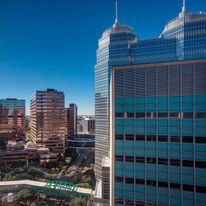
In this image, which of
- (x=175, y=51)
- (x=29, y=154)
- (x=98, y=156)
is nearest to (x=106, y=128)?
(x=98, y=156)

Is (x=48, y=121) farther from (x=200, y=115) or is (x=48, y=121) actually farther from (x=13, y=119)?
(x=200, y=115)

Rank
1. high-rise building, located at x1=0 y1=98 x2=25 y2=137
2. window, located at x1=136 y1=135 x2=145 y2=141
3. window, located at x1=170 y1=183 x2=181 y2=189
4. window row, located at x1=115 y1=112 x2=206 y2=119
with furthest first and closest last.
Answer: high-rise building, located at x1=0 y1=98 x2=25 y2=137, window, located at x1=136 y1=135 x2=145 y2=141, window, located at x1=170 y1=183 x2=181 y2=189, window row, located at x1=115 y1=112 x2=206 y2=119

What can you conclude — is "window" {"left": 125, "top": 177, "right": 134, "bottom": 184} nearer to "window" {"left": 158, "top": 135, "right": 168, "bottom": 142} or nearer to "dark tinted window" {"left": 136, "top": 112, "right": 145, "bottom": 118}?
"window" {"left": 158, "top": 135, "right": 168, "bottom": 142}

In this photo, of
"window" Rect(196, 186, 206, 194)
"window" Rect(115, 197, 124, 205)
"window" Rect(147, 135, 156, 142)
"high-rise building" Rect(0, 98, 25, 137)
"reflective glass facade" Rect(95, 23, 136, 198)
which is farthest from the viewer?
"high-rise building" Rect(0, 98, 25, 137)

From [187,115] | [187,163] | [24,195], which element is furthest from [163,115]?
[24,195]

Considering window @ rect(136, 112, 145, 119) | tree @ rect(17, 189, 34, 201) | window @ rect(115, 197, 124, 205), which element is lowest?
tree @ rect(17, 189, 34, 201)

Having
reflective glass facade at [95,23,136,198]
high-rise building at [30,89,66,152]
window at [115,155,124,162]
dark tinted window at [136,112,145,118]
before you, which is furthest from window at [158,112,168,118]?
high-rise building at [30,89,66,152]

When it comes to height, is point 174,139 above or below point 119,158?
above

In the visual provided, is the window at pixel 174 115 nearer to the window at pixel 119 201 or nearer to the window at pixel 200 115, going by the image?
the window at pixel 200 115

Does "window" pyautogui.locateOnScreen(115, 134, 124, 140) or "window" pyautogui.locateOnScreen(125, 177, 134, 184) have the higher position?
"window" pyautogui.locateOnScreen(115, 134, 124, 140)
